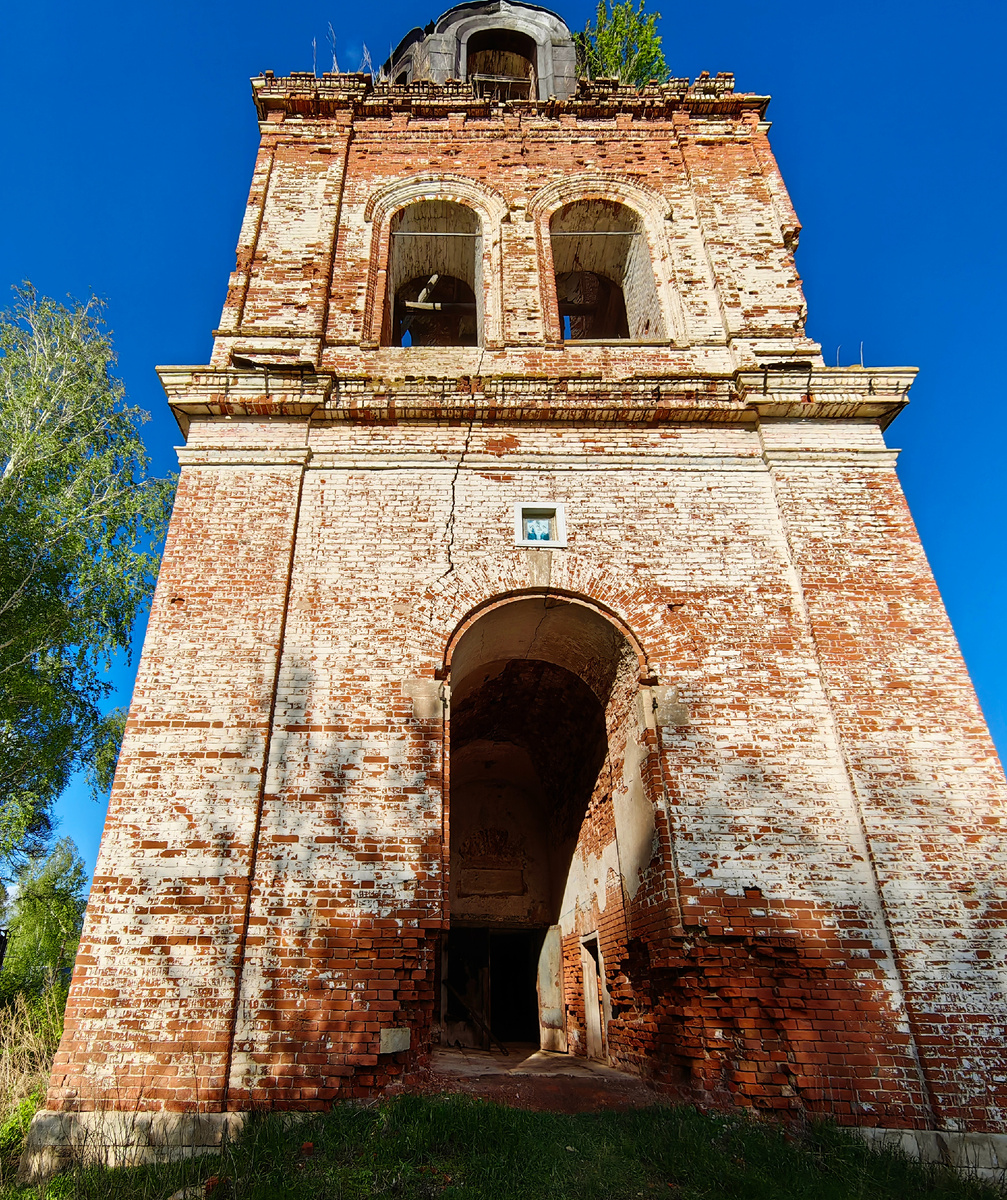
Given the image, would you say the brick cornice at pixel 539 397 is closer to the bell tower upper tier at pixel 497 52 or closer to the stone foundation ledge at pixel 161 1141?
A: the stone foundation ledge at pixel 161 1141

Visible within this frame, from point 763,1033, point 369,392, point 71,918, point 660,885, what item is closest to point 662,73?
point 369,392

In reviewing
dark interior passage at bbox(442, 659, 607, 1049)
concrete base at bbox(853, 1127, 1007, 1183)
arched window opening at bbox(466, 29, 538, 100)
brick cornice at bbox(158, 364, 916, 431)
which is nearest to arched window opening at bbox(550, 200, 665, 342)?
brick cornice at bbox(158, 364, 916, 431)

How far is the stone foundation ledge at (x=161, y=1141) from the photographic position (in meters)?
4.61

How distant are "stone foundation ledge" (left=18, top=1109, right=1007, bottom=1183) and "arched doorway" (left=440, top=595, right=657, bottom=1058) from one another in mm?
2535

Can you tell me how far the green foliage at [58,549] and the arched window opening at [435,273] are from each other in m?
5.41

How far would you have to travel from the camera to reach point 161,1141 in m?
4.68

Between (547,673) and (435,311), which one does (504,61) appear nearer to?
(435,311)

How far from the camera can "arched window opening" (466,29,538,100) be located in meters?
12.1

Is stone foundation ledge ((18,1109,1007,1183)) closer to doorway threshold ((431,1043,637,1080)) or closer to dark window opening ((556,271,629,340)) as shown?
doorway threshold ((431,1043,637,1080))

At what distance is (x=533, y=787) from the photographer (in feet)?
36.0

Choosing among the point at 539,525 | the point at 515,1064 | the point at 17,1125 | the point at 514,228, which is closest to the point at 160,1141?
the point at 17,1125

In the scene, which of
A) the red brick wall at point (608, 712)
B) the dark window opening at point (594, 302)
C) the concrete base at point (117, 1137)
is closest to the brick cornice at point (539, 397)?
the red brick wall at point (608, 712)

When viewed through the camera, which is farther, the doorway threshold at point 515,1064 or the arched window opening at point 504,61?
the arched window opening at point 504,61

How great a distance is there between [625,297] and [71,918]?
21516 millimetres
